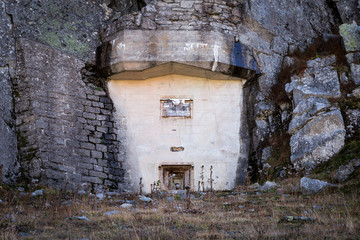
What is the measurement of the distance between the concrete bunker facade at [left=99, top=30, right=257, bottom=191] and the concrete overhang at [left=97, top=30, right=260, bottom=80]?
2cm

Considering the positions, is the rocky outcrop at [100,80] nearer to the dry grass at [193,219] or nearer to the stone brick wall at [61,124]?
the stone brick wall at [61,124]

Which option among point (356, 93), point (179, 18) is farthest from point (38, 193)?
point (356, 93)

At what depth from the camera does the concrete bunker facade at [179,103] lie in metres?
11.5

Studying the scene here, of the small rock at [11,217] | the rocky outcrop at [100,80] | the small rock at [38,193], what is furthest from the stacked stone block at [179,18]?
the small rock at [11,217]

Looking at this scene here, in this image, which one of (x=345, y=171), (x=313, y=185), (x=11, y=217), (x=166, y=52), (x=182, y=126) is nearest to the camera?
(x=11, y=217)

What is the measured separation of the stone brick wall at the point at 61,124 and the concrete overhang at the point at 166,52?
884mm

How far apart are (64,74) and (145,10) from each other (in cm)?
238

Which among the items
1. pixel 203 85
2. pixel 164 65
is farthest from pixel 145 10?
pixel 203 85

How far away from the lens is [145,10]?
11797mm

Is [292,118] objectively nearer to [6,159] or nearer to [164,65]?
[164,65]

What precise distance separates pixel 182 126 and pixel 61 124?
9.32 feet

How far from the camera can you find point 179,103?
12195 millimetres

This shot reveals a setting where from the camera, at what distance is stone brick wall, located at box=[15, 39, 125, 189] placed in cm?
1032

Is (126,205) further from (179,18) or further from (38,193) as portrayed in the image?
(179,18)
